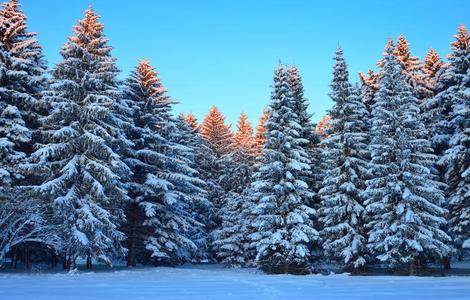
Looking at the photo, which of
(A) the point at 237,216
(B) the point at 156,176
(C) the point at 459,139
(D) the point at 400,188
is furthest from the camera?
(A) the point at 237,216

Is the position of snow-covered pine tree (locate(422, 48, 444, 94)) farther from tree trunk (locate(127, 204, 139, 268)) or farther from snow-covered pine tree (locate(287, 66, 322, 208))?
tree trunk (locate(127, 204, 139, 268))

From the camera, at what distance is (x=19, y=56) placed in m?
27.5

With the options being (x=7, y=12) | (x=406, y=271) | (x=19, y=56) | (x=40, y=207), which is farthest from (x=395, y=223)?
(x=7, y=12)

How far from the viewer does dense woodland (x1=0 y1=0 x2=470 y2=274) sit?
25.0 m

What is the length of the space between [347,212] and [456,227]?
6.20 metres

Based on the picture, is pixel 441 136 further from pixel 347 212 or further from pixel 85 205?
pixel 85 205

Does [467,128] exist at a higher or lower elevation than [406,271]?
higher

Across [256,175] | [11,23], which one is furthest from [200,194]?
[11,23]

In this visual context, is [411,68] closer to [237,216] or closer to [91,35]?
[237,216]

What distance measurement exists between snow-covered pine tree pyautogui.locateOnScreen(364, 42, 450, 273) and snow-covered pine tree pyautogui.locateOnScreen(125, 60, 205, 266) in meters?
12.4

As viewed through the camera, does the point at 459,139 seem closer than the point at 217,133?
Yes

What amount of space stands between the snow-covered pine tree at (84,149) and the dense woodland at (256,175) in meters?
0.08

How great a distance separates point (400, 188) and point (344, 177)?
3.76 metres

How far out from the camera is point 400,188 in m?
26.5
